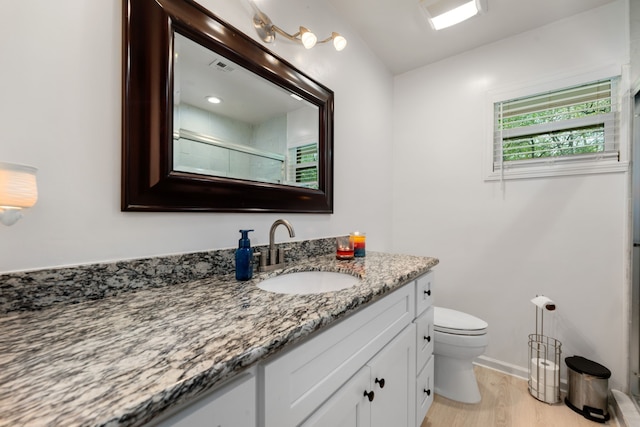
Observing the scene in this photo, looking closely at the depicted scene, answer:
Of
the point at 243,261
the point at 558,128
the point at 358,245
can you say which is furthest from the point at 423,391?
the point at 558,128

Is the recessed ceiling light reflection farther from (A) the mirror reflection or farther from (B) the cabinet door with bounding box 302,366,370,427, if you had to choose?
(B) the cabinet door with bounding box 302,366,370,427

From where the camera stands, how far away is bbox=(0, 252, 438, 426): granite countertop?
1.03 ft

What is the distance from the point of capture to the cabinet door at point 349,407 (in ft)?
2.09

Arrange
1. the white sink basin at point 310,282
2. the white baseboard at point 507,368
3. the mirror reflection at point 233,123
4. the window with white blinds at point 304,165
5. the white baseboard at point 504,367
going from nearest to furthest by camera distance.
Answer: the mirror reflection at point 233,123 → the white sink basin at point 310,282 → the window with white blinds at point 304,165 → the white baseboard at point 507,368 → the white baseboard at point 504,367

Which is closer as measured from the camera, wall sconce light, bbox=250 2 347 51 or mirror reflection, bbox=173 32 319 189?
mirror reflection, bbox=173 32 319 189

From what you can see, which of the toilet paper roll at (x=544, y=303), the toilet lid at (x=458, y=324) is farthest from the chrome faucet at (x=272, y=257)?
the toilet paper roll at (x=544, y=303)

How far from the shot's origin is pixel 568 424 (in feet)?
4.51

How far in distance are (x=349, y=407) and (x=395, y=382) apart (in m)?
0.34

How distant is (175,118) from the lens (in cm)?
88

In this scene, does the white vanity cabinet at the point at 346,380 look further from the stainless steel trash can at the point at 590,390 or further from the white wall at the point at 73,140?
the stainless steel trash can at the point at 590,390

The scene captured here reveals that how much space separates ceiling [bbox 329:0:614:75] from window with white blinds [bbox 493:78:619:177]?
1.49ft

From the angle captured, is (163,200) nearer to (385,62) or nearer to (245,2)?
(245,2)

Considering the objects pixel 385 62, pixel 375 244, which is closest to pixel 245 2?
pixel 385 62

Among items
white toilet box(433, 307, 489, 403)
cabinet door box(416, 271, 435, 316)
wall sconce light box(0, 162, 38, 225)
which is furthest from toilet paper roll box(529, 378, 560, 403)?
wall sconce light box(0, 162, 38, 225)
